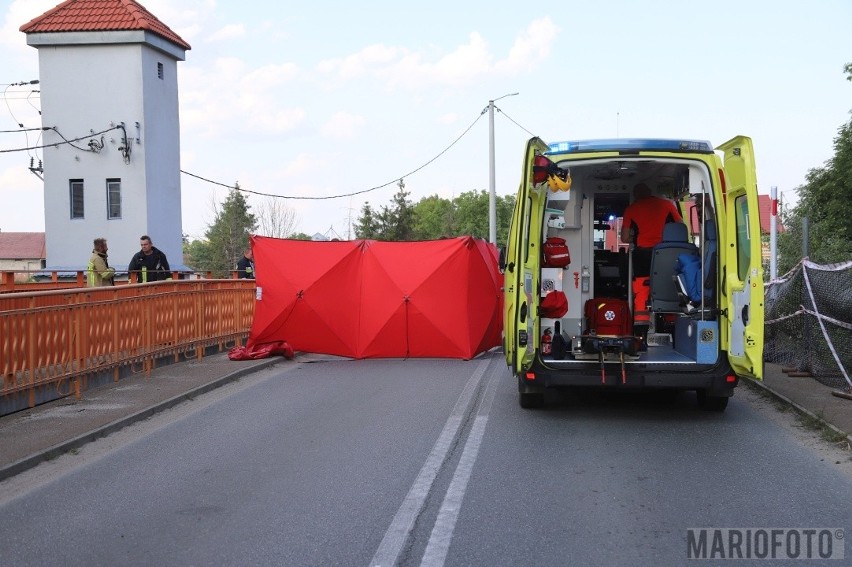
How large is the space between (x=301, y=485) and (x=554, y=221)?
14.7 feet

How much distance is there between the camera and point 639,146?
28.4 feet

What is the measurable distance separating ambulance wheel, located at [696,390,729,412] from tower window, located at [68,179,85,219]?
32.3 m

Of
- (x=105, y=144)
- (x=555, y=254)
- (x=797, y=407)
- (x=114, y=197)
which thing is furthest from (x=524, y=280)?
(x=114, y=197)

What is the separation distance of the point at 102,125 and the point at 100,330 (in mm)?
27128

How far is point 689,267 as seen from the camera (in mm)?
9148

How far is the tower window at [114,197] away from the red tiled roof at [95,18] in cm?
610

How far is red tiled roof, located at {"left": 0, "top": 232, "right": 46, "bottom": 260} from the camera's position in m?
96.7

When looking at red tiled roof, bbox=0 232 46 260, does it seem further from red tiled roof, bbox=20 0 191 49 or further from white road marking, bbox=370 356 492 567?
white road marking, bbox=370 356 492 567

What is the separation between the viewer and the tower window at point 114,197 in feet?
119

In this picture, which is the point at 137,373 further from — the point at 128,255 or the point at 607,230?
the point at 128,255

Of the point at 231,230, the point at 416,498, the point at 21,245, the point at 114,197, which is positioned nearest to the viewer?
the point at 416,498

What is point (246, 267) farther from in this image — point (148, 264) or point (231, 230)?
point (231, 230)

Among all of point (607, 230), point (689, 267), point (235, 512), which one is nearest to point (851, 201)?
point (607, 230)

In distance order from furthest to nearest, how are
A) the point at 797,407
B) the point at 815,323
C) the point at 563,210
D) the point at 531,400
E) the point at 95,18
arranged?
the point at 95,18, the point at 815,323, the point at 563,210, the point at 531,400, the point at 797,407
